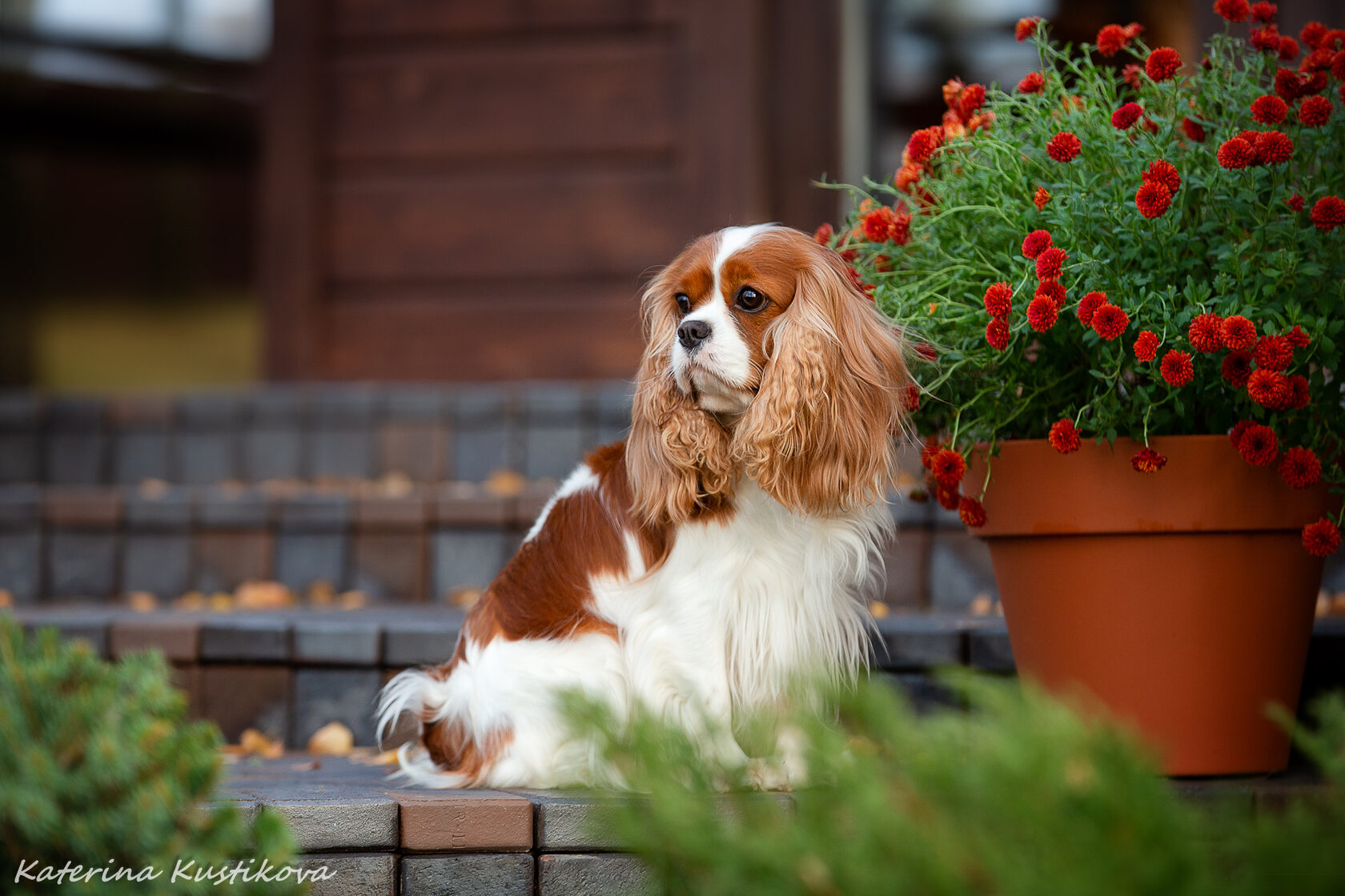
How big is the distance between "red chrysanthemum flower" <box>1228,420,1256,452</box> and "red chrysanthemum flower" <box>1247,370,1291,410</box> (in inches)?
4.1

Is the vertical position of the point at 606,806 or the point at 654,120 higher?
the point at 654,120

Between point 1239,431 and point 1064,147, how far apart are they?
503mm

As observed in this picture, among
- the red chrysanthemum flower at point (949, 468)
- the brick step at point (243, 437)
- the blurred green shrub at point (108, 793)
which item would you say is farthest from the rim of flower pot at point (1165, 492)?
the brick step at point (243, 437)

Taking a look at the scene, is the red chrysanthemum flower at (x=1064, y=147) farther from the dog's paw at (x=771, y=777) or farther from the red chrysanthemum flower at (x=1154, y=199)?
the dog's paw at (x=771, y=777)

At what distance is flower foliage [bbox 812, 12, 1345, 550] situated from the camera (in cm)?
191

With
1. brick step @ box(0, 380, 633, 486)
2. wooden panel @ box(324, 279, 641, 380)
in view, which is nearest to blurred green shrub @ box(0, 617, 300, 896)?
brick step @ box(0, 380, 633, 486)

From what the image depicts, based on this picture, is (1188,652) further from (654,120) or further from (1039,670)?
(654,120)

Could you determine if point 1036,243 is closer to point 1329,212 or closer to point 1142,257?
point 1142,257

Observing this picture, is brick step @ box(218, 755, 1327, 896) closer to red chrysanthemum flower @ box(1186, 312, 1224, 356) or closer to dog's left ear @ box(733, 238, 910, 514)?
dog's left ear @ box(733, 238, 910, 514)

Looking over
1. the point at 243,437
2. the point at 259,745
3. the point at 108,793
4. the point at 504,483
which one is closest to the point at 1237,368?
the point at 108,793

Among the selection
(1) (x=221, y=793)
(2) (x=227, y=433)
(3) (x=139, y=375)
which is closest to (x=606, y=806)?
(1) (x=221, y=793)

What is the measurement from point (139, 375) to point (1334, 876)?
9222mm

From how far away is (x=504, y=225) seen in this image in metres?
5.30

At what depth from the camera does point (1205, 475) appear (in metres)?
2.02
